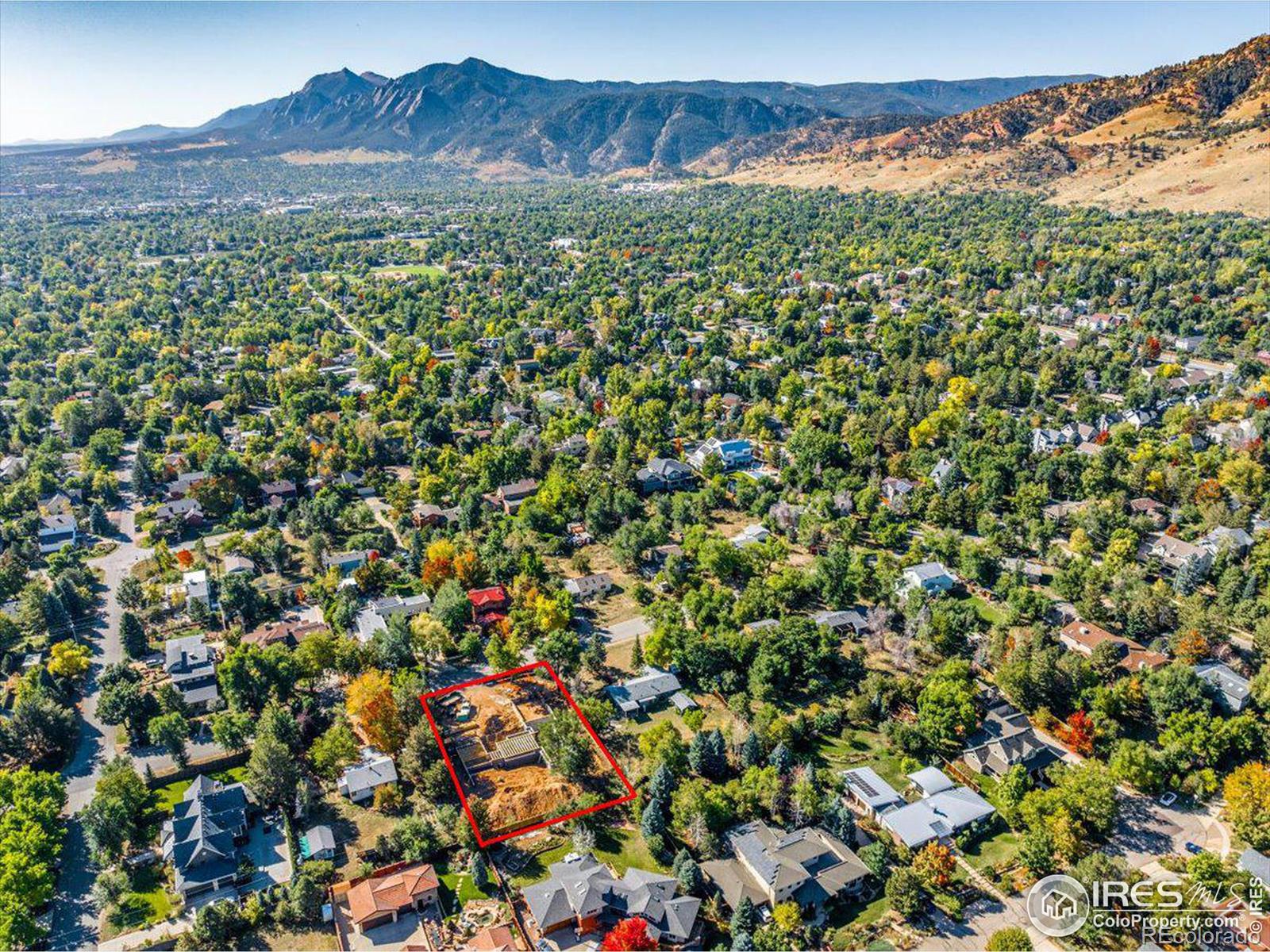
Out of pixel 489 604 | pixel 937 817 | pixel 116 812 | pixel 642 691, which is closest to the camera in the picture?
pixel 116 812

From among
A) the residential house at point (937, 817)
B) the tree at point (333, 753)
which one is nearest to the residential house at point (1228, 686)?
the residential house at point (937, 817)

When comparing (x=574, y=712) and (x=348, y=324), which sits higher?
(x=348, y=324)

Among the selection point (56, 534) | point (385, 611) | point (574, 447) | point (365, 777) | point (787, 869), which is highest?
point (574, 447)

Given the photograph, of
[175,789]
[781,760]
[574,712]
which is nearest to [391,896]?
[574,712]

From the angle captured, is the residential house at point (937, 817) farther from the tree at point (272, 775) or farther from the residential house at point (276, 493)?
the residential house at point (276, 493)

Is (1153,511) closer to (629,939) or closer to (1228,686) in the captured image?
(1228,686)

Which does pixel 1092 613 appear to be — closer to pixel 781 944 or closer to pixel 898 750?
pixel 898 750
